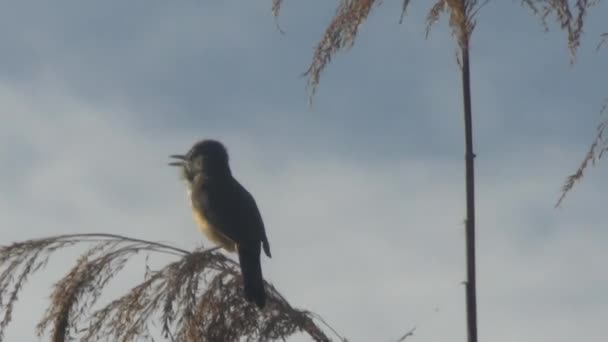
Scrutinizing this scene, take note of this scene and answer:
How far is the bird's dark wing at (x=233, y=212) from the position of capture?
677cm

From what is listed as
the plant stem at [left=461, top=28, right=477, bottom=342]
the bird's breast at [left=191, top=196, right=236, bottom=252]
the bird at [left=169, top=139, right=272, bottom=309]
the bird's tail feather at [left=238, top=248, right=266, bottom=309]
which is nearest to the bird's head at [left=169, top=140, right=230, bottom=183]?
the bird at [left=169, top=139, right=272, bottom=309]

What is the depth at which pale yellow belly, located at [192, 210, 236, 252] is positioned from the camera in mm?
7250

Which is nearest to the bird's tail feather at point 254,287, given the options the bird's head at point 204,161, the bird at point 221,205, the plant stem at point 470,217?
the bird at point 221,205

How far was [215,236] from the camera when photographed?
7309 mm

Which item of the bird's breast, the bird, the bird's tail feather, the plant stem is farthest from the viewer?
the bird's breast

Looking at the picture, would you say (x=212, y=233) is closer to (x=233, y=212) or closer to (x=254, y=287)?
(x=233, y=212)

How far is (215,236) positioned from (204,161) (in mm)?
1182

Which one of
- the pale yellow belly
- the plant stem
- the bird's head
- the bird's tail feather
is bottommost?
the plant stem

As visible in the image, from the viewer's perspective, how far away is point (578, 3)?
3168 millimetres

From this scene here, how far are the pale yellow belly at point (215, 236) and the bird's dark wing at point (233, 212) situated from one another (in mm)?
52

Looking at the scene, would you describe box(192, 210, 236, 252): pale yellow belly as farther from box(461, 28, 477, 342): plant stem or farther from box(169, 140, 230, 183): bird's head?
box(461, 28, 477, 342): plant stem

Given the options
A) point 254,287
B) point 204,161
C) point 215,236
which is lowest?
point 254,287

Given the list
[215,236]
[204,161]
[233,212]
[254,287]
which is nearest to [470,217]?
[254,287]

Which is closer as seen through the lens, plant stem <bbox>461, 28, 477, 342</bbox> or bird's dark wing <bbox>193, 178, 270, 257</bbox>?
plant stem <bbox>461, 28, 477, 342</bbox>
